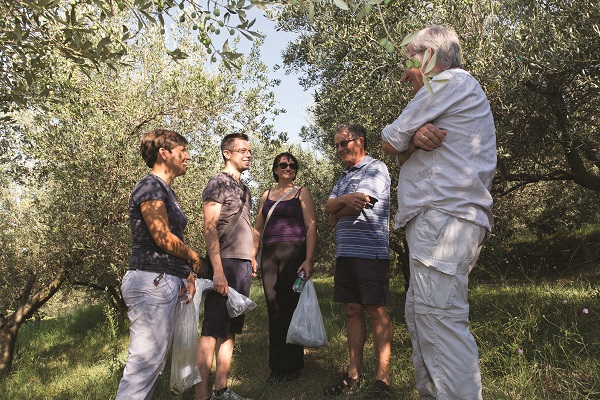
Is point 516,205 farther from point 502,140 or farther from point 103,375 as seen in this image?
point 103,375

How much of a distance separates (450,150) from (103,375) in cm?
471

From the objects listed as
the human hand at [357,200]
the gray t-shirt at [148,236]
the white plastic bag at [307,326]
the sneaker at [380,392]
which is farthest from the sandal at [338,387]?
the gray t-shirt at [148,236]

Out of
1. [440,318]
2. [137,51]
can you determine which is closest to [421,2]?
[137,51]

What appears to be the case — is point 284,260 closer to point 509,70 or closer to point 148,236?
point 148,236

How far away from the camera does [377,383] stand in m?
3.79

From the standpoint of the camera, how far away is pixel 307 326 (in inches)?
164

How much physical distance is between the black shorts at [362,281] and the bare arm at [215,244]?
102 cm

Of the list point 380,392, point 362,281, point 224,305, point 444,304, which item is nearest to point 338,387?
point 380,392

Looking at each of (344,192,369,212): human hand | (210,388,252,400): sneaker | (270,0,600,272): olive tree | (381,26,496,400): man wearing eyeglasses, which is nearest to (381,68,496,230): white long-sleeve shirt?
(381,26,496,400): man wearing eyeglasses

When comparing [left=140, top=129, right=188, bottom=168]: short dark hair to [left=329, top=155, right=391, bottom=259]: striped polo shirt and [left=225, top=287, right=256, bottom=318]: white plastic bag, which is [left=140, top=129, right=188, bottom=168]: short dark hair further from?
[left=329, top=155, right=391, bottom=259]: striped polo shirt

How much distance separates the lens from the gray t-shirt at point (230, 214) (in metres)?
4.06

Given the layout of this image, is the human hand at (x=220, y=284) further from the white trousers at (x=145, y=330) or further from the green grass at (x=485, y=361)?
the green grass at (x=485, y=361)

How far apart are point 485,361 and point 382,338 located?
972mm

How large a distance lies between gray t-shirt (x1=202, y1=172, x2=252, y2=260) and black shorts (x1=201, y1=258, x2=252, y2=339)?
0.09m
